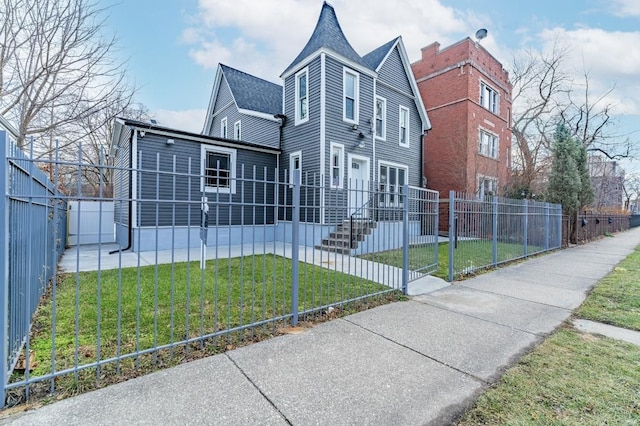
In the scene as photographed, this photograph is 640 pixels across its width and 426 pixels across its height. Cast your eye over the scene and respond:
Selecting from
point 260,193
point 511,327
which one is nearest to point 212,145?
point 260,193

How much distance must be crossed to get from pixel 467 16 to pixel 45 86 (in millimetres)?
19494

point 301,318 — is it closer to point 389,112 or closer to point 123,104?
point 389,112

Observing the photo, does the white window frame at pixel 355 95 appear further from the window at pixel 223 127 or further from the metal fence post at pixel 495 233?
the window at pixel 223 127

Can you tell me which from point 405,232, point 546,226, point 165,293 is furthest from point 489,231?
point 165,293

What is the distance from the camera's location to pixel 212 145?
1118cm

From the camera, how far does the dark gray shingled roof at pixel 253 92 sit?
14617 millimetres

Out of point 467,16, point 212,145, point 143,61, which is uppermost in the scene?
point 467,16

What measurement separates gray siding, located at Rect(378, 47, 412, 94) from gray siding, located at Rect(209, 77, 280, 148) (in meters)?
5.40

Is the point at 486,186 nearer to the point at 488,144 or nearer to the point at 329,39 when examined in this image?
the point at 488,144

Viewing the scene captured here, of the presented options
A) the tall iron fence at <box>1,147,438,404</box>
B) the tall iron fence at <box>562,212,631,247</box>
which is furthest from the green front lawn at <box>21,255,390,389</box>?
the tall iron fence at <box>562,212,631,247</box>

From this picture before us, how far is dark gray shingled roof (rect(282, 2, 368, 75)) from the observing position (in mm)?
11781

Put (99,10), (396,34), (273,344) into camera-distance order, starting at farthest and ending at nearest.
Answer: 1. (396,34)
2. (99,10)
3. (273,344)

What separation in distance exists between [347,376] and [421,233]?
14.6 feet

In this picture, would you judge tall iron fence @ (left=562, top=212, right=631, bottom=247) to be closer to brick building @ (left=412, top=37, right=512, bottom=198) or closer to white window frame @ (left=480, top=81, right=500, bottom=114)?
brick building @ (left=412, top=37, right=512, bottom=198)
